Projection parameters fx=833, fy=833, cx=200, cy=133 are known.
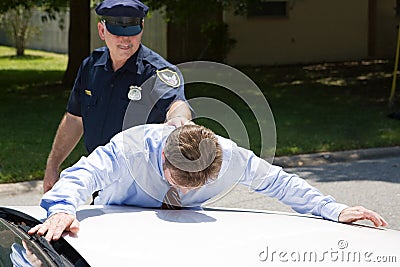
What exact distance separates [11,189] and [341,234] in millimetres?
6203

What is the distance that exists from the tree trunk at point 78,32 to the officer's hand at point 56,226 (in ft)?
45.7

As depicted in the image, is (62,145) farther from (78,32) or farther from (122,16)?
(78,32)

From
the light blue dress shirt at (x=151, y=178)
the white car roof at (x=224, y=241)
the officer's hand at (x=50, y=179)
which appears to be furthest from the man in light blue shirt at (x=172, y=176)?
the officer's hand at (x=50, y=179)

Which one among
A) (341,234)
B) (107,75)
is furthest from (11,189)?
(341,234)

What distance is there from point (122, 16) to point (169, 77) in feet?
1.29

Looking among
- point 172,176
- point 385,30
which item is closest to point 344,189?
point 172,176

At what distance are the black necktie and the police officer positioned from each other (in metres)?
1.00

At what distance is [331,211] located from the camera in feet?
10.3

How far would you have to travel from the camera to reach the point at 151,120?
4.31m

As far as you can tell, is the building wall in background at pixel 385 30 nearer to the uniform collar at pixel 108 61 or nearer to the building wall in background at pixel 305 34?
the building wall in background at pixel 305 34

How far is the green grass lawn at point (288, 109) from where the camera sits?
10219 mm

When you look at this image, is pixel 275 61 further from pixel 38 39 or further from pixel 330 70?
pixel 38 39

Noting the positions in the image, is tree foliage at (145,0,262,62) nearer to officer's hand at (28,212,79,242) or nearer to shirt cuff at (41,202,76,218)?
shirt cuff at (41,202,76,218)

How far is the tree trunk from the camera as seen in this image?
1641 cm
